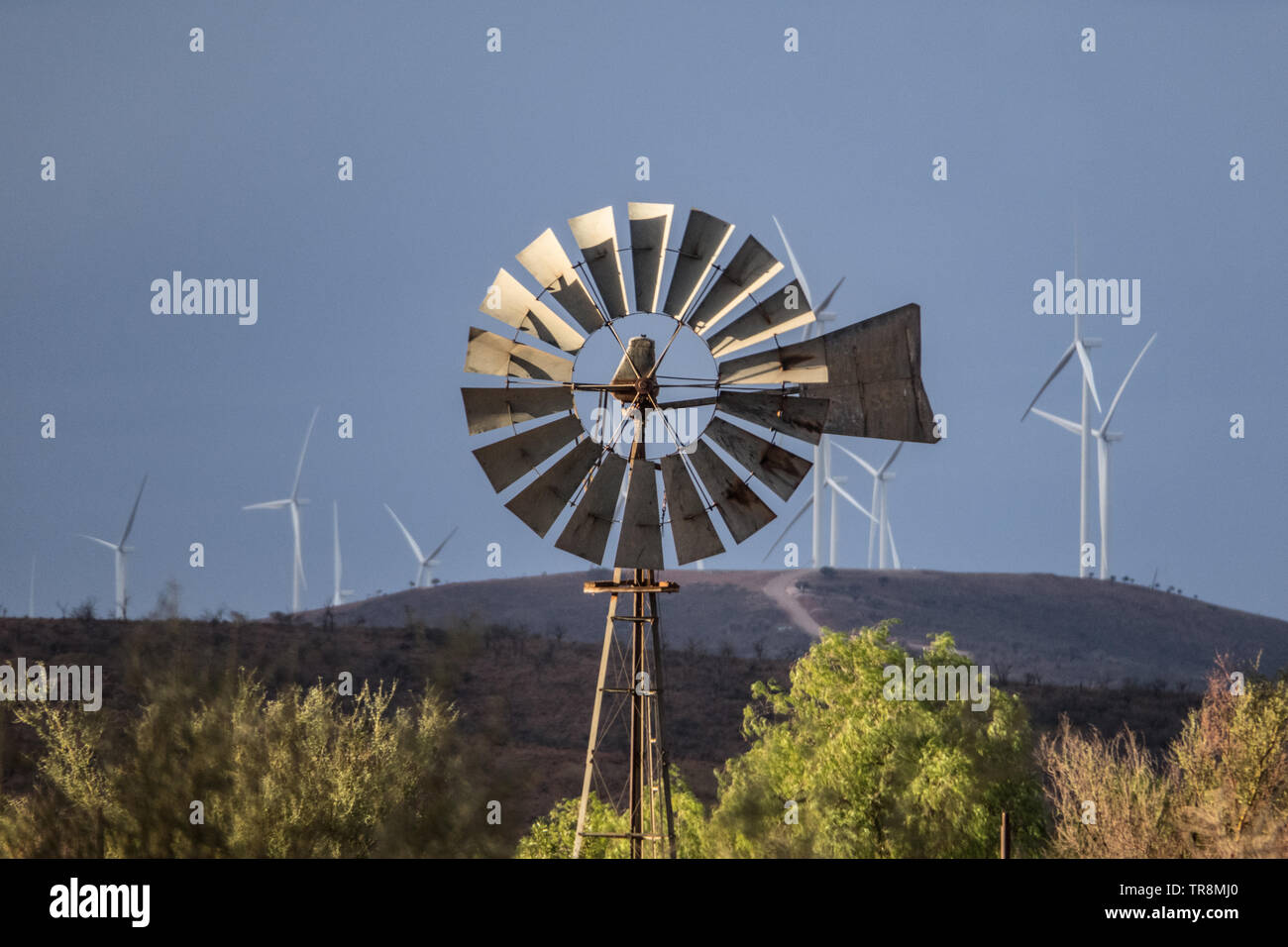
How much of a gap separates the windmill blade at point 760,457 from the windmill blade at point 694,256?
3.94 feet

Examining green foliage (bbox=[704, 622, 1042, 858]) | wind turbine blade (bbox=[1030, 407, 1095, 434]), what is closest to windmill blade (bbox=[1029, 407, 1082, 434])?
wind turbine blade (bbox=[1030, 407, 1095, 434])

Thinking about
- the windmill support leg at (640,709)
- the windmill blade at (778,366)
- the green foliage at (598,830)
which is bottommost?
the green foliage at (598,830)

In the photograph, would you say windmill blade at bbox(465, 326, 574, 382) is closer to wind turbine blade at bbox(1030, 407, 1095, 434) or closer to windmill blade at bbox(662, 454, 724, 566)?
windmill blade at bbox(662, 454, 724, 566)

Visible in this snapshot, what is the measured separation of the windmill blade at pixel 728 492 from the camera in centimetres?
1552

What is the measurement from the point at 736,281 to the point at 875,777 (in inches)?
581

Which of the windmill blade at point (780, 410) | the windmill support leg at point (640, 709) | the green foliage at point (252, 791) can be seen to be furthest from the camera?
the green foliage at point (252, 791)

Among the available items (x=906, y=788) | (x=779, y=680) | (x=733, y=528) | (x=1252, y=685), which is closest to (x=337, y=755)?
(x=906, y=788)

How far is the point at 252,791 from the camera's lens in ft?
83.2

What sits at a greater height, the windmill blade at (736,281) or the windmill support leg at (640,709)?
the windmill blade at (736,281)

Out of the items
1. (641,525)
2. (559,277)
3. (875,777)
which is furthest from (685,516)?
(875,777)

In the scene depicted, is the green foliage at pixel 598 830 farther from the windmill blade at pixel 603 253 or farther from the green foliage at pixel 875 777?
the windmill blade at pixel 603 253

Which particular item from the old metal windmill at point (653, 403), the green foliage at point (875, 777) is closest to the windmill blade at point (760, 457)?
the old metal windmill at point (653, 403)

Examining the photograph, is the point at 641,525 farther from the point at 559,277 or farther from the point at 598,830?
the point at 598,830
